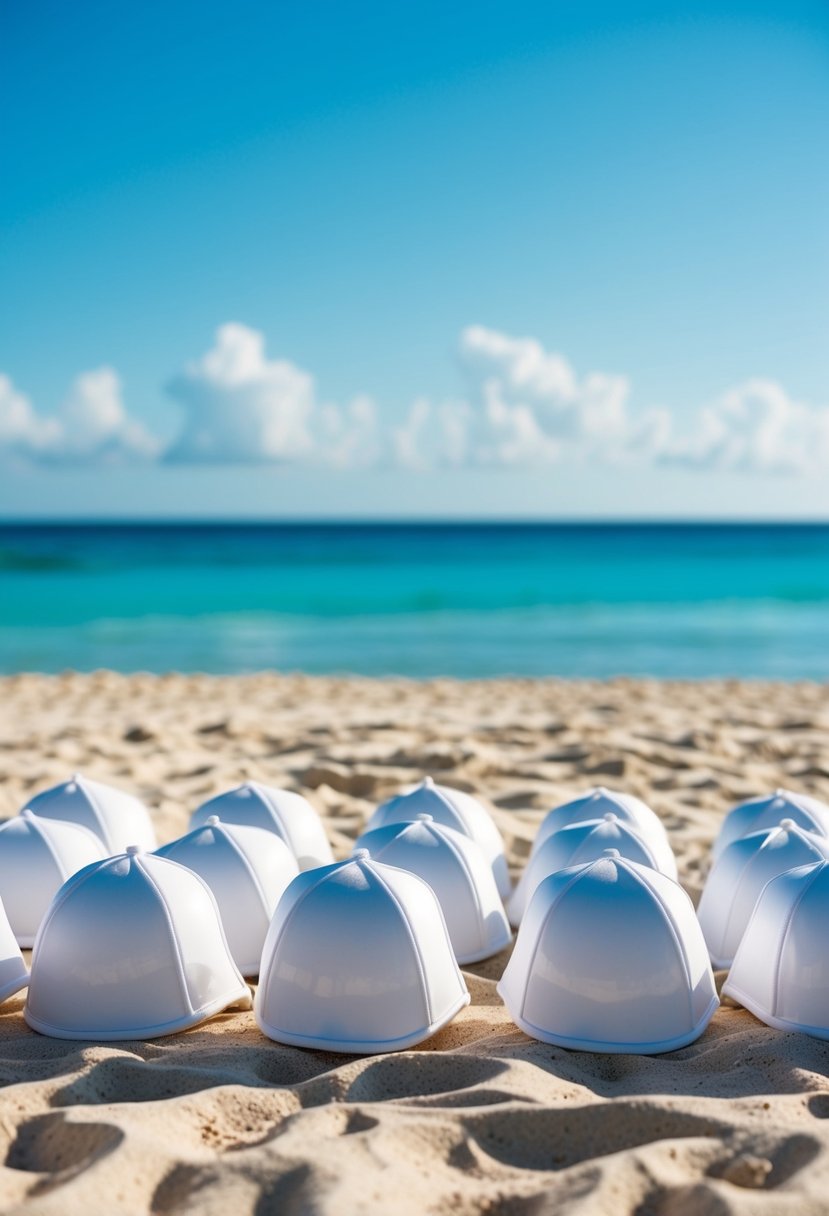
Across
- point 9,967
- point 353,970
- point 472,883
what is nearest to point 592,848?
point 472,883

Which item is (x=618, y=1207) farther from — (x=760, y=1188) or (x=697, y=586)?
(x=697, y=586)

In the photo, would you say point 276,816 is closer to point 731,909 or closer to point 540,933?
point 540,933

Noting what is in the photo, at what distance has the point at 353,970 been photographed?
2.53 meters

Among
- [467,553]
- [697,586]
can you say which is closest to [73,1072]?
[697,586]

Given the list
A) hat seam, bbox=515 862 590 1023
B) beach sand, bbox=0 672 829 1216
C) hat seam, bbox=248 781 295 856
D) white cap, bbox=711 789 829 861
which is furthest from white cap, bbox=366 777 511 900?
hat seam, bbox=515 862 590 1023

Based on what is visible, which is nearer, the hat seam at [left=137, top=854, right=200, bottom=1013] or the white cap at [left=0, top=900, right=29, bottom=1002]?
the hat seam at [left=137, top=854, right=200, bottom=1013]

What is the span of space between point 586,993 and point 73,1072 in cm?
121

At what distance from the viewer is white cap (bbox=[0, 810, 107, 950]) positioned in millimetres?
3258

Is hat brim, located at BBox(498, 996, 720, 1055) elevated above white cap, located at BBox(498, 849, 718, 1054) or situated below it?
below

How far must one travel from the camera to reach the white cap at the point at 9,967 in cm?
283

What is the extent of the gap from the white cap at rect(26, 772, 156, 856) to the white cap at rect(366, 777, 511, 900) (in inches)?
34.1

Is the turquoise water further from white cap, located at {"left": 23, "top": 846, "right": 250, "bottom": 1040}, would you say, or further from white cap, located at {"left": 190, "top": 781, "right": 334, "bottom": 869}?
white cap, located at {"left": 23, "top": 846, "right": 250, "bottom": 1040}

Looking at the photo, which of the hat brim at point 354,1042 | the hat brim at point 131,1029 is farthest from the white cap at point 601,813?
the hat brim at point 131,1029

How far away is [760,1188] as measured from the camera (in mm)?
1939
